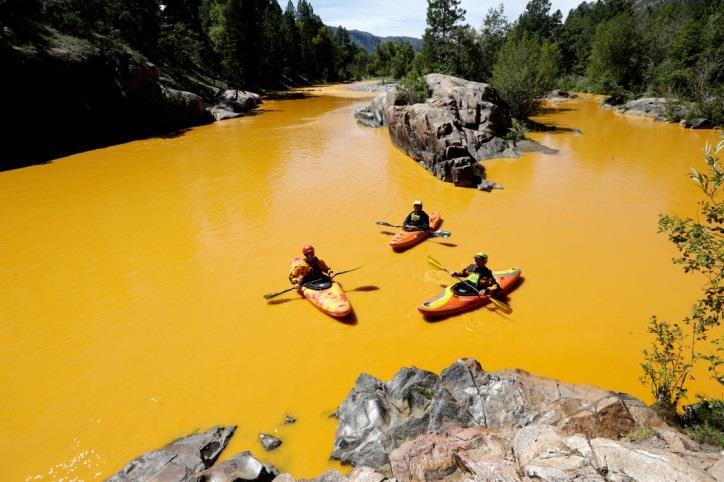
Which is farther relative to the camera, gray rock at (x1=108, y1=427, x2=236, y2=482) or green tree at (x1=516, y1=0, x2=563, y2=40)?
green tree at (x1=516, y1=0, x2=563, y2=40)

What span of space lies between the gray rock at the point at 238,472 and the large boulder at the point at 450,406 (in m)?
1.10

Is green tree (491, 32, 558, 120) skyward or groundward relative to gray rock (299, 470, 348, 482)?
skyward

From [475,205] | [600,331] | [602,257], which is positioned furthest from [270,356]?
[475,205]

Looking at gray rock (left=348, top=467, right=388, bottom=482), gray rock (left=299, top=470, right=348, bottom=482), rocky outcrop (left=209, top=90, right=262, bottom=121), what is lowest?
gray rock (left=299, top=470, right=348, bottom=482)

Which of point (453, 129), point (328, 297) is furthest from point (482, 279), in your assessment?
point (453, 129)

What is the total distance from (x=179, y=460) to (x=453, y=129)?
1627 cm

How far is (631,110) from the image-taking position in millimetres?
34062

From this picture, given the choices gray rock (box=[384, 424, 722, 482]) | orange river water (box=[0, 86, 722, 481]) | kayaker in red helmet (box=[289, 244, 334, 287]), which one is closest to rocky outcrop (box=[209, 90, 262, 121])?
orange river water (box=[0, 86, 722, 481])

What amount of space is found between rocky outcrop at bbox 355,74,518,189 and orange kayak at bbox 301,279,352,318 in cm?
938

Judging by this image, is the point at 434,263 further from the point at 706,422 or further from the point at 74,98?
the point at 74,98

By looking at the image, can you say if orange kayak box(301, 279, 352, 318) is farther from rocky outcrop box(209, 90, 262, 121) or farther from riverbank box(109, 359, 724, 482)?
rocky outcrop box(209, 90, 262, 121)

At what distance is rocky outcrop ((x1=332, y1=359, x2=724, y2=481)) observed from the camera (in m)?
3.39

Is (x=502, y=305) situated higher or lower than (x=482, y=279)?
lower

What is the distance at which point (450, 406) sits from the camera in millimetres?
5402
